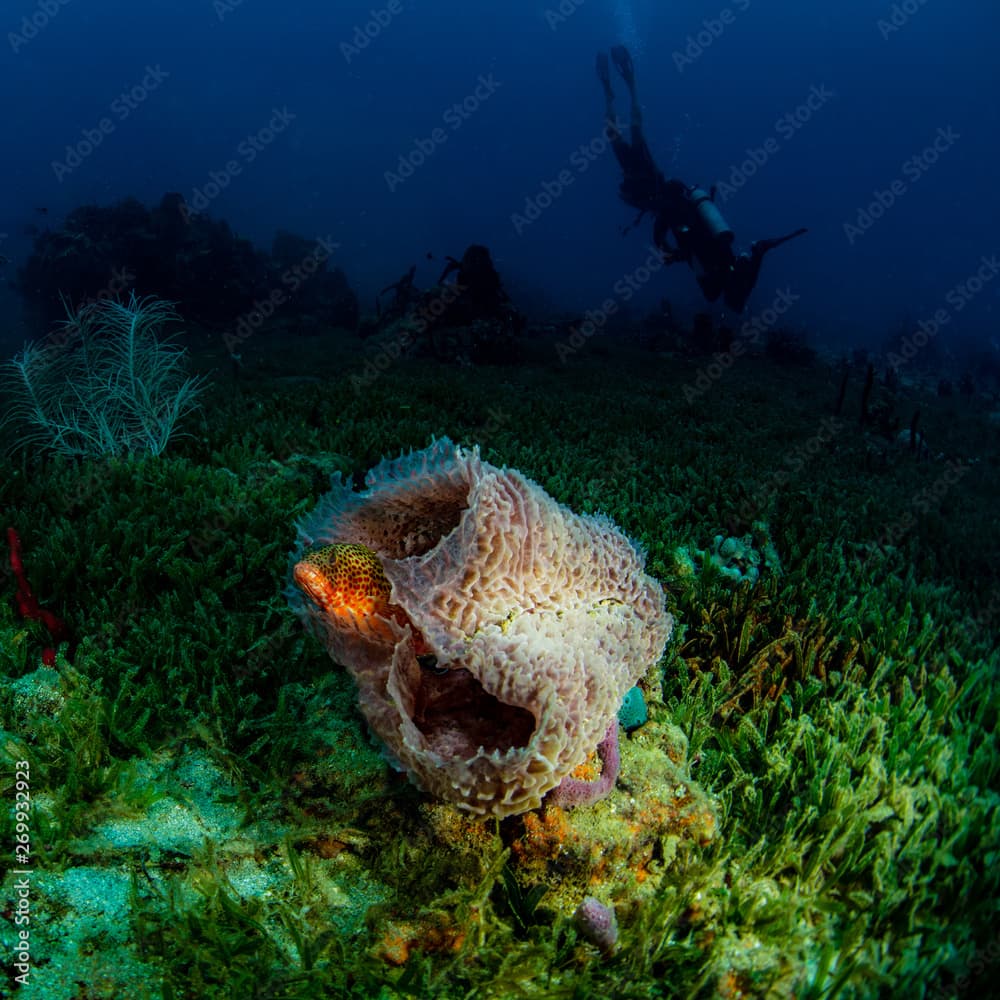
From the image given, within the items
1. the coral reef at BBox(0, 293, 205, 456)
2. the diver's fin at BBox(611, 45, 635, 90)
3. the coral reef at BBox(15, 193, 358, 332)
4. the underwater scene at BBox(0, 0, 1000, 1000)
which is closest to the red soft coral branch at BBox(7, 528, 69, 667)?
the underwater scene at BBox(0, 0, 1000, 1000)

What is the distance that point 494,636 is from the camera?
208cm

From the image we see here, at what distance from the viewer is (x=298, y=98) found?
346 ft

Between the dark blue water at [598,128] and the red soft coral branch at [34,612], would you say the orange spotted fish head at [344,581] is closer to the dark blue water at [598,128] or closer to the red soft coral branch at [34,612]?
the red soft coral branch at [34,612]

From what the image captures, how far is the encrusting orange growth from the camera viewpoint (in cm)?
221

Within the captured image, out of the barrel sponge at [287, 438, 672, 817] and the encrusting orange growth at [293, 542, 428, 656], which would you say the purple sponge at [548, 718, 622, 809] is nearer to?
the barrel sponge at [287, 438, 672, 817]

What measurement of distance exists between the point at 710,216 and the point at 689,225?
60.7 inches

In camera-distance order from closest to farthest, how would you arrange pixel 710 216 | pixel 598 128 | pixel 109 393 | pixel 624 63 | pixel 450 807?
pixel 450 807
pixel 109 393
pixel 710 216
pixel 624 63
pixel 598 128

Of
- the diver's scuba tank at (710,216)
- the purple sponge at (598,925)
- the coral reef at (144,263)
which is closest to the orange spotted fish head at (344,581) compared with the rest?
the purple sponge at (598,925)

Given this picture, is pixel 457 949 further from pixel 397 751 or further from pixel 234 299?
pixel 234 299

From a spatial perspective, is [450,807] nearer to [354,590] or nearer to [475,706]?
[475,706]

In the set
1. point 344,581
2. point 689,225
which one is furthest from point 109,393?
point 689,225

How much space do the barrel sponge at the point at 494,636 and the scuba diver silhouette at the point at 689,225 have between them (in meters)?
15.8

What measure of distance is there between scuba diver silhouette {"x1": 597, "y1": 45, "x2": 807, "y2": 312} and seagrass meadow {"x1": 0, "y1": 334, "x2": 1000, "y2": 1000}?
1482 centimetres

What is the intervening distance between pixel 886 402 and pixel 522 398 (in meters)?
8.73
